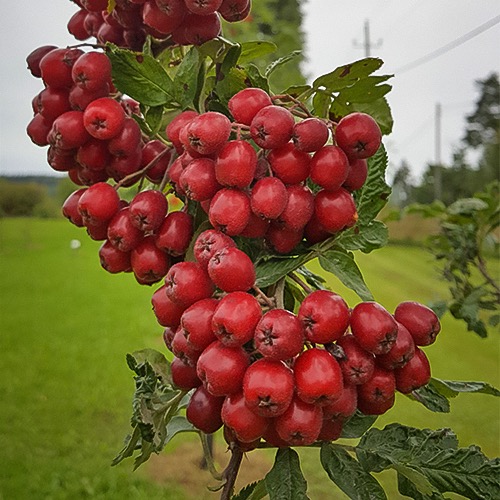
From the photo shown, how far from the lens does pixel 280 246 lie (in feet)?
1.24

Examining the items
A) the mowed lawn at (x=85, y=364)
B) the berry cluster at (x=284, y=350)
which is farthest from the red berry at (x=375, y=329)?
the mowed lawn at (x=85, y=364)

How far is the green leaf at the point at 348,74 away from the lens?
1.34ft

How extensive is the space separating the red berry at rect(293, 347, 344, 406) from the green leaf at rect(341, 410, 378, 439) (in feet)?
0.38

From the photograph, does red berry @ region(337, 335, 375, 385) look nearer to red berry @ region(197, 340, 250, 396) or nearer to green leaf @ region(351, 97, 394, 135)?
red berry @ region(197, 340, 250, 396)

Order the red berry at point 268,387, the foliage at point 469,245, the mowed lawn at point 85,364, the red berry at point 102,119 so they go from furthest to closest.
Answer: the mowed lawn at point 85,364 < the foliage at point 469,245 < the red berry at point 102,119 < the red berry at point 268,387

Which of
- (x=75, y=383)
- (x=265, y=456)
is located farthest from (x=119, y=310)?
(x=265, y=456)

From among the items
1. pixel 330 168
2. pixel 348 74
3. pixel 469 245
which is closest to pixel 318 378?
pixel 330 168

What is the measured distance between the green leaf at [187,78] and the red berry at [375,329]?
0.21 metres

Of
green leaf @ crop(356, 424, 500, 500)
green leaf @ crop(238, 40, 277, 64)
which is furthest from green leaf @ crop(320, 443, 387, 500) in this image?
green leaf @ crop(238, 40, 277, 64)

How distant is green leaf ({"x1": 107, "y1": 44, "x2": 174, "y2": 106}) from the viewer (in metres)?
0.41

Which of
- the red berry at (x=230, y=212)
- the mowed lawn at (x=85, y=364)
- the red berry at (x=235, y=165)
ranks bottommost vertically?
the mowed lawn at (x=85, y=364)

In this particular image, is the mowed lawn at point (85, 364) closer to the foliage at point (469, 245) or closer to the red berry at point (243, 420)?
the foliage at point (469, 245)

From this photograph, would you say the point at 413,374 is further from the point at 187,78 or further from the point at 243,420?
the point at 187,78

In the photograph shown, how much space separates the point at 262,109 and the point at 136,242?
0.14 m
